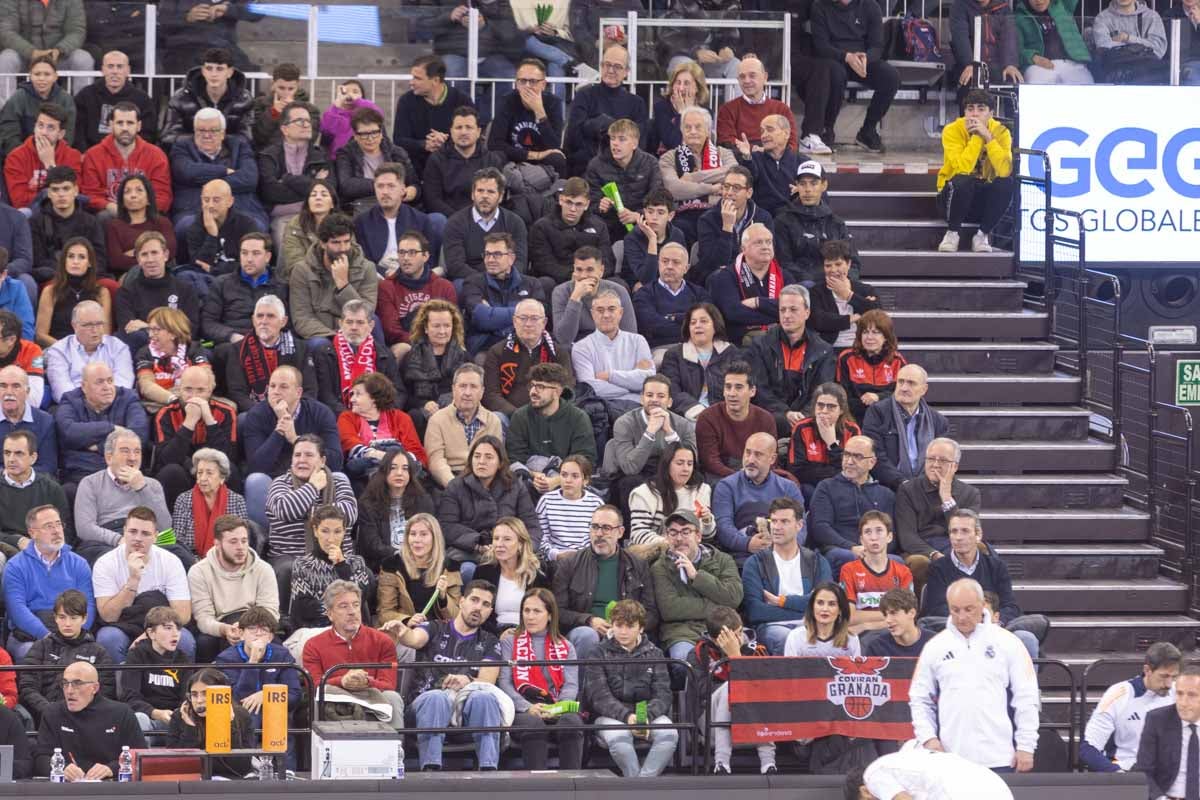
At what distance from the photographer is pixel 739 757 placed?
1355cm

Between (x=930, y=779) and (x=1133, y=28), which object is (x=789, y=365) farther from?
(x=1133, y=28)

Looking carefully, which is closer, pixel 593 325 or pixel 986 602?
pixel 986 602

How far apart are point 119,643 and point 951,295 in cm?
761

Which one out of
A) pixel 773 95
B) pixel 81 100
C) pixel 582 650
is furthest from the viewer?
pixel 773 95

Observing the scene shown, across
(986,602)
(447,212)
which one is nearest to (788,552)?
(986,602)

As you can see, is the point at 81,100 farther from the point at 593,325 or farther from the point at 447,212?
the point at 593,325

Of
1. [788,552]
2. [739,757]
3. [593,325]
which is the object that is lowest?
[739,757]

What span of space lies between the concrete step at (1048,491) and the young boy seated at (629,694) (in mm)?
3979

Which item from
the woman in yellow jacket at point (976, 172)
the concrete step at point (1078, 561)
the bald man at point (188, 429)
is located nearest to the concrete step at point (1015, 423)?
the concrete step at point (1078, 561)

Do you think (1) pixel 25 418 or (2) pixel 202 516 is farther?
(1) pixel 25 418

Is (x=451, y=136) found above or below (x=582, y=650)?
above

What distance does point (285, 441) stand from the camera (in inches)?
577

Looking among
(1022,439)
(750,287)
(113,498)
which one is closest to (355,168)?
(750,287)

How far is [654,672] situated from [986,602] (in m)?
2.07
